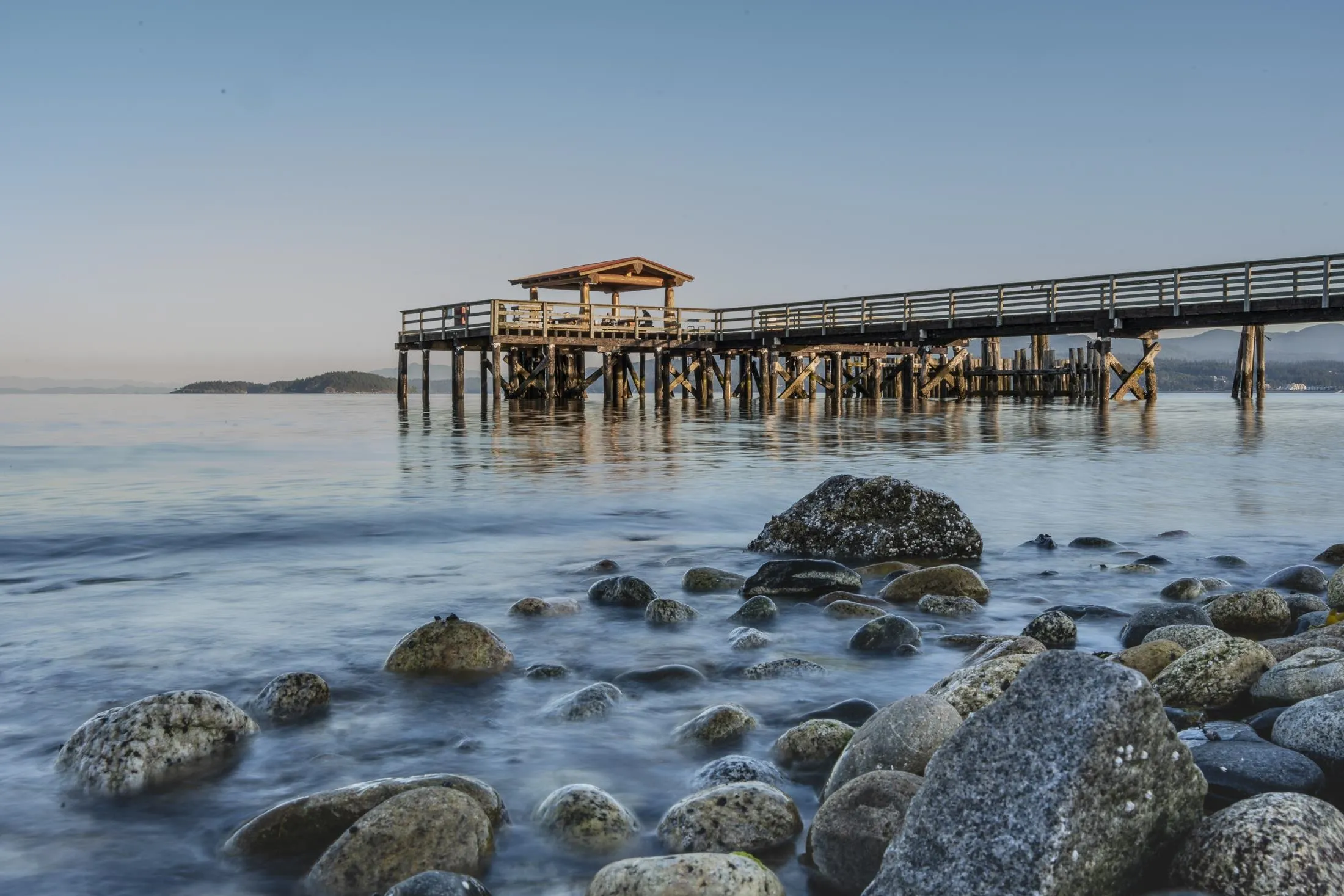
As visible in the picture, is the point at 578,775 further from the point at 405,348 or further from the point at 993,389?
the point at 993,389

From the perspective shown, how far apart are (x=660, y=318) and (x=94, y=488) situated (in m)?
29.2

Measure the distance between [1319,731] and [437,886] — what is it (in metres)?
3.03

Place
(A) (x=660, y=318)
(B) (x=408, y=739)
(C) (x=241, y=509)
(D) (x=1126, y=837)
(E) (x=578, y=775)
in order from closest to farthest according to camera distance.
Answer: (D) (x=1126, y=837) → (E) (x=578, y=775) → (B) (x=408, y=739) → (C) (x=241, y=509) → (A) (x=660, y=318)

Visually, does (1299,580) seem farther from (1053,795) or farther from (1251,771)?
(1053,795)

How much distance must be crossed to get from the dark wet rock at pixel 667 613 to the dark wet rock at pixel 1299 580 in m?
4.04

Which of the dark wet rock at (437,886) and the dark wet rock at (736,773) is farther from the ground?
the dark wet rock at (437,886)

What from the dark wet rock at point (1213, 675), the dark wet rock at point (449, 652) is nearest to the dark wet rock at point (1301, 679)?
the dark wet rock at point (1213, 675)

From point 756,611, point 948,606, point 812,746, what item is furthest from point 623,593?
point 812,746

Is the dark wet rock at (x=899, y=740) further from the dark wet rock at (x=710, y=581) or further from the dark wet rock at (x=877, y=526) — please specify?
the dark wet rock at (x=877, y=526)

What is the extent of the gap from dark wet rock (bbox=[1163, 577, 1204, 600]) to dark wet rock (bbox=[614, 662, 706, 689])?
11.9 feet

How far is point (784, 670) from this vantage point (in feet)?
17.1

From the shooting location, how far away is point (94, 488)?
50.7 feet

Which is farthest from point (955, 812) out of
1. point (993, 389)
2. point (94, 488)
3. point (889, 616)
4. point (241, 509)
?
point (993, 389)

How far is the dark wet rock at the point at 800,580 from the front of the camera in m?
7.16
